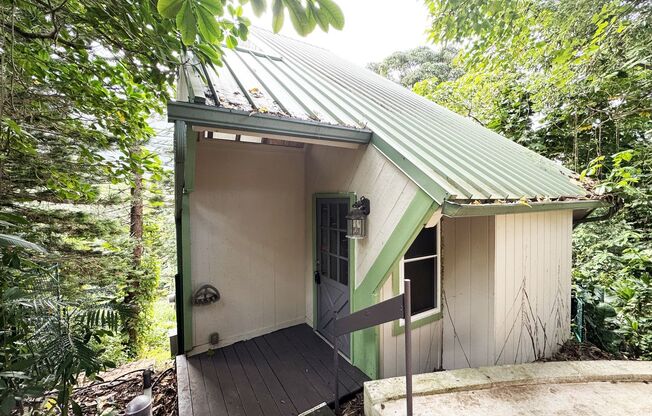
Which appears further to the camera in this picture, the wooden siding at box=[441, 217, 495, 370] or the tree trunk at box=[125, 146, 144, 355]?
the tree trunk at box=[125, 146, 144, 355]

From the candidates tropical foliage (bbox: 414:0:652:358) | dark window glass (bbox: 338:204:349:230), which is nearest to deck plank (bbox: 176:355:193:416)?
dark window glass (bbox: 338:204:349:230)

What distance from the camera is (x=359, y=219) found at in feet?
9.72

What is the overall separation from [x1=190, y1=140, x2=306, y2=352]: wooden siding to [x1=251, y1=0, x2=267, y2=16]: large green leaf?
292 centimetres

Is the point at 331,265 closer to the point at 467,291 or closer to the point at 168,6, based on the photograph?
the point at 467,291

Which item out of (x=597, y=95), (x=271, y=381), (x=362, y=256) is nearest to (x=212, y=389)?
(x=271, y=381)

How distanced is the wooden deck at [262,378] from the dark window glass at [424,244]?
5.20ft

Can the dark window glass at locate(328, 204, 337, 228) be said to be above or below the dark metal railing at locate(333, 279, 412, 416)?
above

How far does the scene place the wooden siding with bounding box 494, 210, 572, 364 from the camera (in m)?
3.04

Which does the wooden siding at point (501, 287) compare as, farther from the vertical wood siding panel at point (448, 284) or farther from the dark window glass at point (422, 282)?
the dark window glass at point (422, 282)

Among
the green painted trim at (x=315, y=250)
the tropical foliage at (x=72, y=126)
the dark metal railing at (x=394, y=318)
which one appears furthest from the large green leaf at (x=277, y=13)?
the green painted trim at (x=315, y=250)

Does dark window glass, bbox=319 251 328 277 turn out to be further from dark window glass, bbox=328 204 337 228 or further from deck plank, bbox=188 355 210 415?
deck plank, bbox=188 355 210 415

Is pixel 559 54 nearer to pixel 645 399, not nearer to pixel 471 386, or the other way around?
pixel 645 399

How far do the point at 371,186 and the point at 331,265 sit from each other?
155 centimetres

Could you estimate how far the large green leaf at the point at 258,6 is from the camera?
121 centimetres
